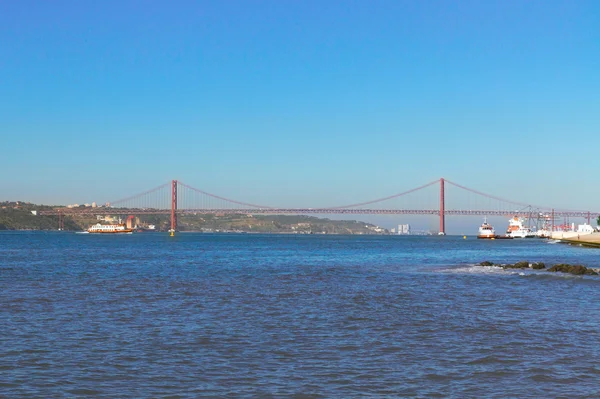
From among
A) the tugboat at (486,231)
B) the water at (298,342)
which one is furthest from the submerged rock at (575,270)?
the tugboat at (486,231)

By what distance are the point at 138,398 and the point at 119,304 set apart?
1121 cm

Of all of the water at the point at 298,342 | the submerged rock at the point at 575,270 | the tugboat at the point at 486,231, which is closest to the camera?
the water at the point at 298,342

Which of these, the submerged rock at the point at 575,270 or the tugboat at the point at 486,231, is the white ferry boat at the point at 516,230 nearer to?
the tugboat at the point at 486,231

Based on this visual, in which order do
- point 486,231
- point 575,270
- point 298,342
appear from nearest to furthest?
point 298,342 < point 575,270 < point 486,231

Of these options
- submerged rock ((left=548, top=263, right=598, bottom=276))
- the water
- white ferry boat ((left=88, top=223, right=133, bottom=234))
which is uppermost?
white ferry boat ((left=88, top=223, right=133, bottom=234))

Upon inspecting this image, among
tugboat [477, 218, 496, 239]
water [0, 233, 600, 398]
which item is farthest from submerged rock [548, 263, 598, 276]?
tugboat [477, 218, 496, 239]

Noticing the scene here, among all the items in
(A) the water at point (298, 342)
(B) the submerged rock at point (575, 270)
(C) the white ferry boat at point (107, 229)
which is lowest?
(A) the water at point (298, 342)

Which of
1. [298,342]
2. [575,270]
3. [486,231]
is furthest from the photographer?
[486,231]

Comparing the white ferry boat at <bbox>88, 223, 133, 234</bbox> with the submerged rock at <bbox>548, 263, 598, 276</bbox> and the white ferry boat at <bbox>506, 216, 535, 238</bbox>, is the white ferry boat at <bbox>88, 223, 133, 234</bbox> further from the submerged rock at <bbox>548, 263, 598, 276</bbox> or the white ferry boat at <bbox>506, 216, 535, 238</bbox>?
the submerged rock at <bbox>548, 263, 598, 276</bbox>

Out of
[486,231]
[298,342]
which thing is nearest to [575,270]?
[298,342]

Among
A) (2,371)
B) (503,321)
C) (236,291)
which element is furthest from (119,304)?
(503,321)

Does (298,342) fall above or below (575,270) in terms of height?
below

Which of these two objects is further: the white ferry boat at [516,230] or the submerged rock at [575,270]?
the white ferry boat at [516,230]

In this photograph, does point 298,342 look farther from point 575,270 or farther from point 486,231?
point 486,231
